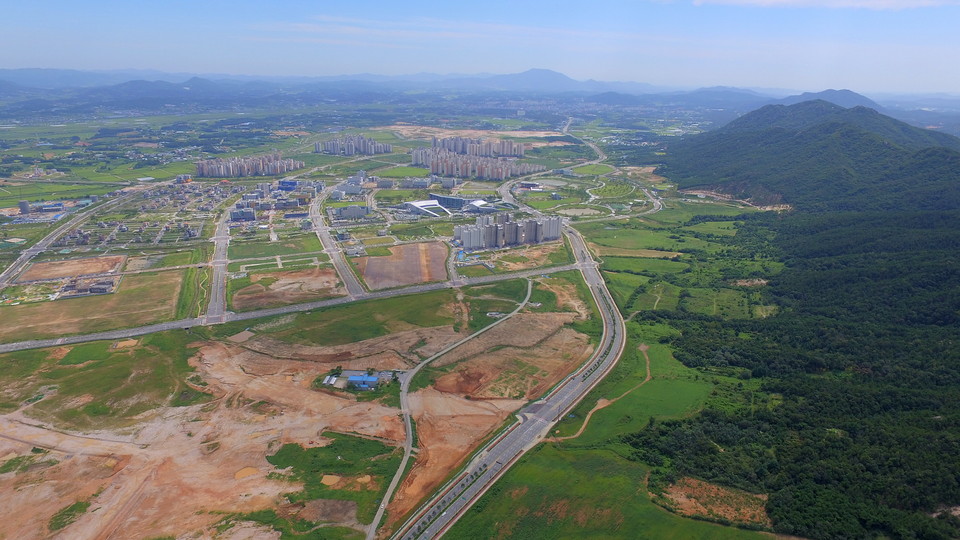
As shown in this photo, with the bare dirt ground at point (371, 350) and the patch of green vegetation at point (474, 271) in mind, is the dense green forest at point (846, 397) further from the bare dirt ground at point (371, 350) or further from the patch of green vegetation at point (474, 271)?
the patch of green vegetation at point (474, 271)

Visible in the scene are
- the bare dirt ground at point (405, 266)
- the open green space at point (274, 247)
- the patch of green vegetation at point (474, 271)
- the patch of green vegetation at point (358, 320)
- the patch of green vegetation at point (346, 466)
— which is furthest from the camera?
the open green space at point (274, 247)

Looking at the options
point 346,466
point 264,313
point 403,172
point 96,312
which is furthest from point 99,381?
point 403,172

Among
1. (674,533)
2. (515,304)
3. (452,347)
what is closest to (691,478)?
(674,533)

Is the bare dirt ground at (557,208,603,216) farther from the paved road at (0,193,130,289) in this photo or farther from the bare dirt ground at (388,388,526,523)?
the paved road at (0,193,130,289)

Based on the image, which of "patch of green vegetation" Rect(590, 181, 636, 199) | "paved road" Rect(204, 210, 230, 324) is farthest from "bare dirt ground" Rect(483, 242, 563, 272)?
"patch of green vegetation" Rect(590, 181, 636, 199)

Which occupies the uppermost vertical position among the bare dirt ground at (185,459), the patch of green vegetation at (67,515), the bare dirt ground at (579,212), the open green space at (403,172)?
the open green space at (403,172)

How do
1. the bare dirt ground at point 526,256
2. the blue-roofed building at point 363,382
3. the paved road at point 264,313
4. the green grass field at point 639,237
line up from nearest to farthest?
the blue-roofed building at point 363,382, the paved road at point 264,313, the bare dirt ground at point 526,256, the green grass field at point 639,237

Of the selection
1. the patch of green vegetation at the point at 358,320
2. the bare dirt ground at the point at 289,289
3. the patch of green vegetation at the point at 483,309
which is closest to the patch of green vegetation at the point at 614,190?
the patch of green vegetation at the point at 483,309
